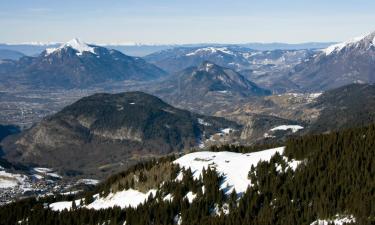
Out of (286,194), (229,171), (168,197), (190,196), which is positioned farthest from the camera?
(229,171)

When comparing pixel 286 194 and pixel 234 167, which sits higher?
pixel 286 194

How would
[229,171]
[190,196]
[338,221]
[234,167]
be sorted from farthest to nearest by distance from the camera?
[234,167] < [229,171] < [190,196] < [338,221]

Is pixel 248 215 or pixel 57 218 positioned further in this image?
pixel 57 218

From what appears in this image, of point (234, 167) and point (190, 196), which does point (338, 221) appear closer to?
point (190, 196)

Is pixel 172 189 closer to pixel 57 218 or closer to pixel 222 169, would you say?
pixel 222 169

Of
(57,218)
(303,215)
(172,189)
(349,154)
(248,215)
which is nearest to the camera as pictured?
(303,215)

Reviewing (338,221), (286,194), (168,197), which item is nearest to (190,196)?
(168,197)

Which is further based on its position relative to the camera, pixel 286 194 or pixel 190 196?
pixel 190 196

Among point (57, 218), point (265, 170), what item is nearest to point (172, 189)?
point (265, 170)
